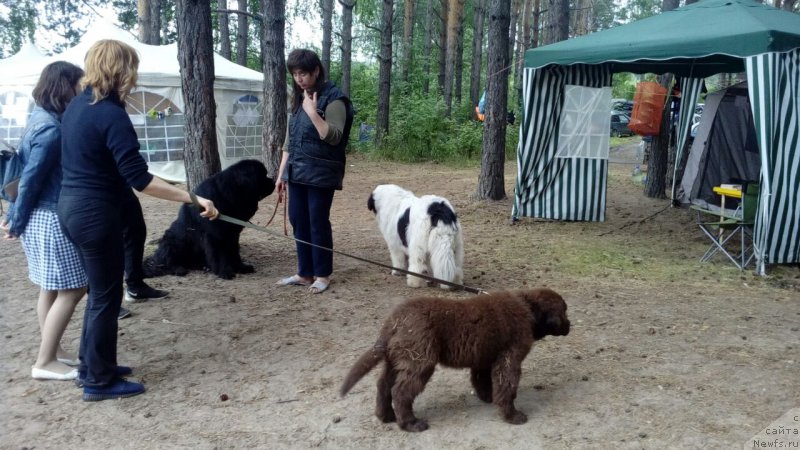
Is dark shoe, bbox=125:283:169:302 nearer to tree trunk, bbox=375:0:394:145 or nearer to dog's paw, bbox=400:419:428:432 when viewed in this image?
dog's paw, bbox=400:419:428:432

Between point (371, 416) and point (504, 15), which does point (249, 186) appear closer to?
point (371, 416)

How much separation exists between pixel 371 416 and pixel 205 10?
5.25m

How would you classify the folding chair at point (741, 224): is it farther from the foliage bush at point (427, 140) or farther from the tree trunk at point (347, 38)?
the tree trunk at point (347, 38)

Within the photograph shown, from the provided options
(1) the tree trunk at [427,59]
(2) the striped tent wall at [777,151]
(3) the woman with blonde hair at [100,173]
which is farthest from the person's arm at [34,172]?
(1) the tree trunk at [427,59]

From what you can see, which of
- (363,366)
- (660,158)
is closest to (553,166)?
(660,158)

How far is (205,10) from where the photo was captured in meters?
6.70

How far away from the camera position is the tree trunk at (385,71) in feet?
56.1

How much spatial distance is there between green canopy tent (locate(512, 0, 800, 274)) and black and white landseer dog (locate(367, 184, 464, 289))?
342 cm

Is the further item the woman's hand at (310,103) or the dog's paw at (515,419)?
the woman's hand at (310,103)

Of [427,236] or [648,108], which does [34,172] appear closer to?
[427,236]

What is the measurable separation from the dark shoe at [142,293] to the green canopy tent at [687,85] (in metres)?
5.43

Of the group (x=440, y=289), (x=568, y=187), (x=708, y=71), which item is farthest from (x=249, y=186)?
(x=708, y=71)

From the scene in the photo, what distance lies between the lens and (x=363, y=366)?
9.77 ft

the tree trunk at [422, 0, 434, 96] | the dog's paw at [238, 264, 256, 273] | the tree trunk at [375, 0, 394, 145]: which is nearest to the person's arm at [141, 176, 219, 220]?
the dog's paw at [238, 264, 256, 273]
